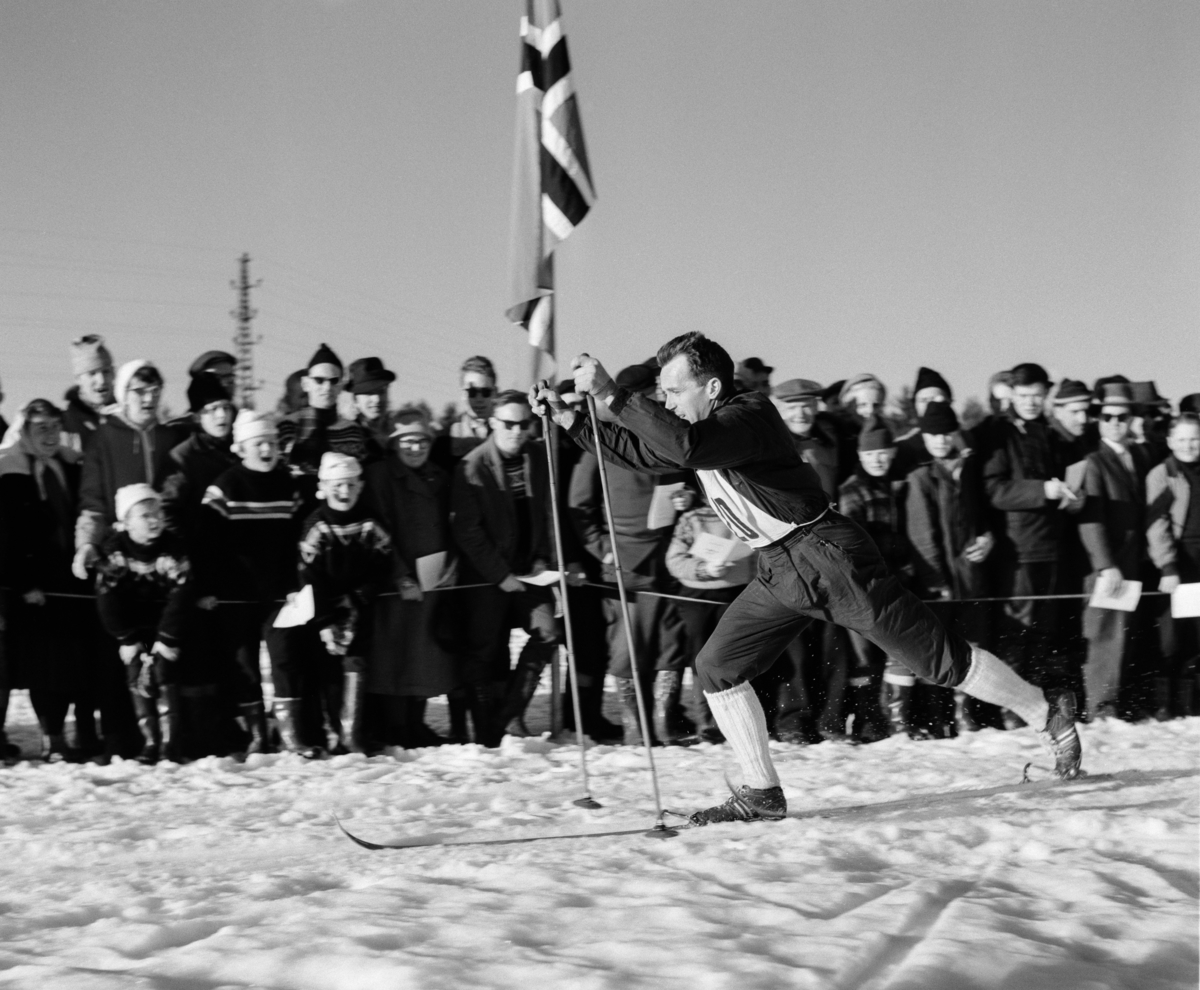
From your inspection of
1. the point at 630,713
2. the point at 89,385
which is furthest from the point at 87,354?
the point at 630,713

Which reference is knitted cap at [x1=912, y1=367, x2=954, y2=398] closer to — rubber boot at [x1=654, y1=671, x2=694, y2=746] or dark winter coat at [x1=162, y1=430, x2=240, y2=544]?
rubber boot at [x1=654, y1=671, x2=694, y2=746]

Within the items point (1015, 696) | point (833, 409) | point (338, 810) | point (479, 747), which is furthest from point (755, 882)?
point (833, 409)

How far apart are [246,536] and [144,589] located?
1.98ft

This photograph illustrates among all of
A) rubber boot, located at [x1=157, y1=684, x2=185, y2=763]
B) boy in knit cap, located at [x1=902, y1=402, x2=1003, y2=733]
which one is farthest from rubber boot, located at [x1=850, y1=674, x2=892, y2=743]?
rubber boot, located at [x1=157, y1=684, x2=185, y2=763]

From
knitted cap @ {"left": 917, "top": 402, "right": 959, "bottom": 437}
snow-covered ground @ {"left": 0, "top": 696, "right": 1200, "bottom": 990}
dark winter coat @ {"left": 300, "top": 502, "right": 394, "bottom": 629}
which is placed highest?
knitted cap @ {"left": 917, "top": 402, "right": 959, "bottom": 437}

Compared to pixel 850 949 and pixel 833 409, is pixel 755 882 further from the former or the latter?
pixel 833 409

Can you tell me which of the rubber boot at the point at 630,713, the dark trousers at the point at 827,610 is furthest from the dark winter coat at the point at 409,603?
the dark trousers at the point at 827,610

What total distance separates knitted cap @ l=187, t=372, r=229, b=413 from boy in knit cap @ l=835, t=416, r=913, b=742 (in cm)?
375

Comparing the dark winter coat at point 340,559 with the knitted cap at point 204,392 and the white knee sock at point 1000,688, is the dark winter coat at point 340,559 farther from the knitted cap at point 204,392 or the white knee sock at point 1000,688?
the white knee sock at point 1000,688

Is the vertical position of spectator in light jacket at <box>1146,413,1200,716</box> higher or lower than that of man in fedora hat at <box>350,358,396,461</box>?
lower

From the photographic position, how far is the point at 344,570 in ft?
25.1

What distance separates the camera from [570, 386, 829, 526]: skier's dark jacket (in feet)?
16.3

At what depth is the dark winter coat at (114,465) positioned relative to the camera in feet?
25.1

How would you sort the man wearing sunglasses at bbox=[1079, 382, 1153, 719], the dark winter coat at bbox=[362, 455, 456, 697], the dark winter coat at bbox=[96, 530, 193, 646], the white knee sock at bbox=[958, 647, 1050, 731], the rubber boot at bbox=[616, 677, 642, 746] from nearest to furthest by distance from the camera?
the white knee sock at bbox=[958, 647, 1050, 731] → the dark winter coat at bbox=[96, 530, 193, 646] → the dark winter coat at bbox=[362, 455, 456, 697] → the rubber boot at bbox=[616, 677, 642, 746] → the man wearing sunglasses at bbox=[1079, 382, 1153, 719]
